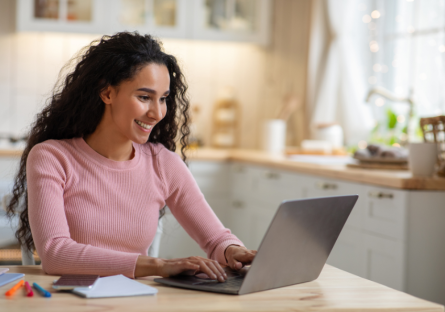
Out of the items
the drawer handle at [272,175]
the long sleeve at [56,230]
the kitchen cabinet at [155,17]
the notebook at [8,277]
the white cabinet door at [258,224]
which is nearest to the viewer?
the notebook at [8,277]

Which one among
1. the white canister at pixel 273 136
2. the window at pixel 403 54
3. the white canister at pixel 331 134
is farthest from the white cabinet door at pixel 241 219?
the window at pixel 403 54

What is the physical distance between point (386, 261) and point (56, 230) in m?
1.36

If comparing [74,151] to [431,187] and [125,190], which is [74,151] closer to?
[125,190]

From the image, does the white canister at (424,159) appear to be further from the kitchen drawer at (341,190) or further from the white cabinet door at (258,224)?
the white cabinet door at (258,224)

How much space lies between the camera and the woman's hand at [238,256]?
1.24 m

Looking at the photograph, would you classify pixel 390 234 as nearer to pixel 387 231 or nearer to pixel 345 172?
pixel 387 231

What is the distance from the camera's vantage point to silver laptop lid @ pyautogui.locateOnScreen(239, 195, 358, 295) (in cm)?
95

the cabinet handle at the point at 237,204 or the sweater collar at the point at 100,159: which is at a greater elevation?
the sweater collar at the point at 100,159

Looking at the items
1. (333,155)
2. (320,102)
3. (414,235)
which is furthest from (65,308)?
(320,102)

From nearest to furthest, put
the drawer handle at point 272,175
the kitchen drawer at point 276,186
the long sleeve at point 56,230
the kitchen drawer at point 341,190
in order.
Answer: the long sleeve at point 56,230, the kitchen drawer at point 341,190, the kitchen drawer at point 276,186, the drawer handle at point 272,175

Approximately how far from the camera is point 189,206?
4.91 feet

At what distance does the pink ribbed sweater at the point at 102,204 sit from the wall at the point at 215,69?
240cm

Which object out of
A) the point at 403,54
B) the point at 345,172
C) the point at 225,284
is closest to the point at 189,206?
the point at 225,284

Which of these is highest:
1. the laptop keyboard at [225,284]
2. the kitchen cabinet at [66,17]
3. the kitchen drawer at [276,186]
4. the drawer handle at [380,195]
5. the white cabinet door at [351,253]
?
the kitchen cabinet at [66,17]
